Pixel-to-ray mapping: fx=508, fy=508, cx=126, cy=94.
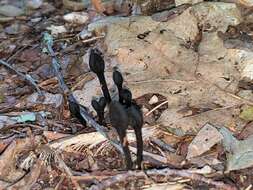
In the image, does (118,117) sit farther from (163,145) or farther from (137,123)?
(163,145)

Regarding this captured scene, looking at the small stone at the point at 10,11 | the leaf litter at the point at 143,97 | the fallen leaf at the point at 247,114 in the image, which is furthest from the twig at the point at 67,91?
the fallen leaf at the point at 247,114

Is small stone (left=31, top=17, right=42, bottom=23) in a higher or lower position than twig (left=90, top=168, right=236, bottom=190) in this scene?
higher

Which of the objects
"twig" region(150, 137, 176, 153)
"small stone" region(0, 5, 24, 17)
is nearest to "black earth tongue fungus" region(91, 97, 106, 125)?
"twig" region(150, 137, 176, 153)

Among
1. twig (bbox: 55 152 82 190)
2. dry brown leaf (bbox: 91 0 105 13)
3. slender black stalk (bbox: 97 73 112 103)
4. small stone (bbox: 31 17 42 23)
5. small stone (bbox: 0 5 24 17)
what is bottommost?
twig (bbox: 55 152 82 190)

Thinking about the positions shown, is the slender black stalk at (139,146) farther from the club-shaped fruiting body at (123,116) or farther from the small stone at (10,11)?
the small stone at (10,11)

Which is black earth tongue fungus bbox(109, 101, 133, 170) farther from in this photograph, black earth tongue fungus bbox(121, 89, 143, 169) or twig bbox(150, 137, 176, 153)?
twig bbox(150, 137, 176, 153)

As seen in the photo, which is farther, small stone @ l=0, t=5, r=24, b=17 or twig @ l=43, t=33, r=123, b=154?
small stone @ l=0, t=5, r=24, b=17

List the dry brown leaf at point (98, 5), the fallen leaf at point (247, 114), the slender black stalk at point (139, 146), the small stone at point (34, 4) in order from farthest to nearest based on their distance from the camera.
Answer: the small stone at point (34, 4) < the dry brown leaf at point (98, 5) < the fallen leaf at point (247, 114) < the slender black stalk at point (139, 146)

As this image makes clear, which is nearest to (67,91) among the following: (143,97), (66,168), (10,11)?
(143,97)
